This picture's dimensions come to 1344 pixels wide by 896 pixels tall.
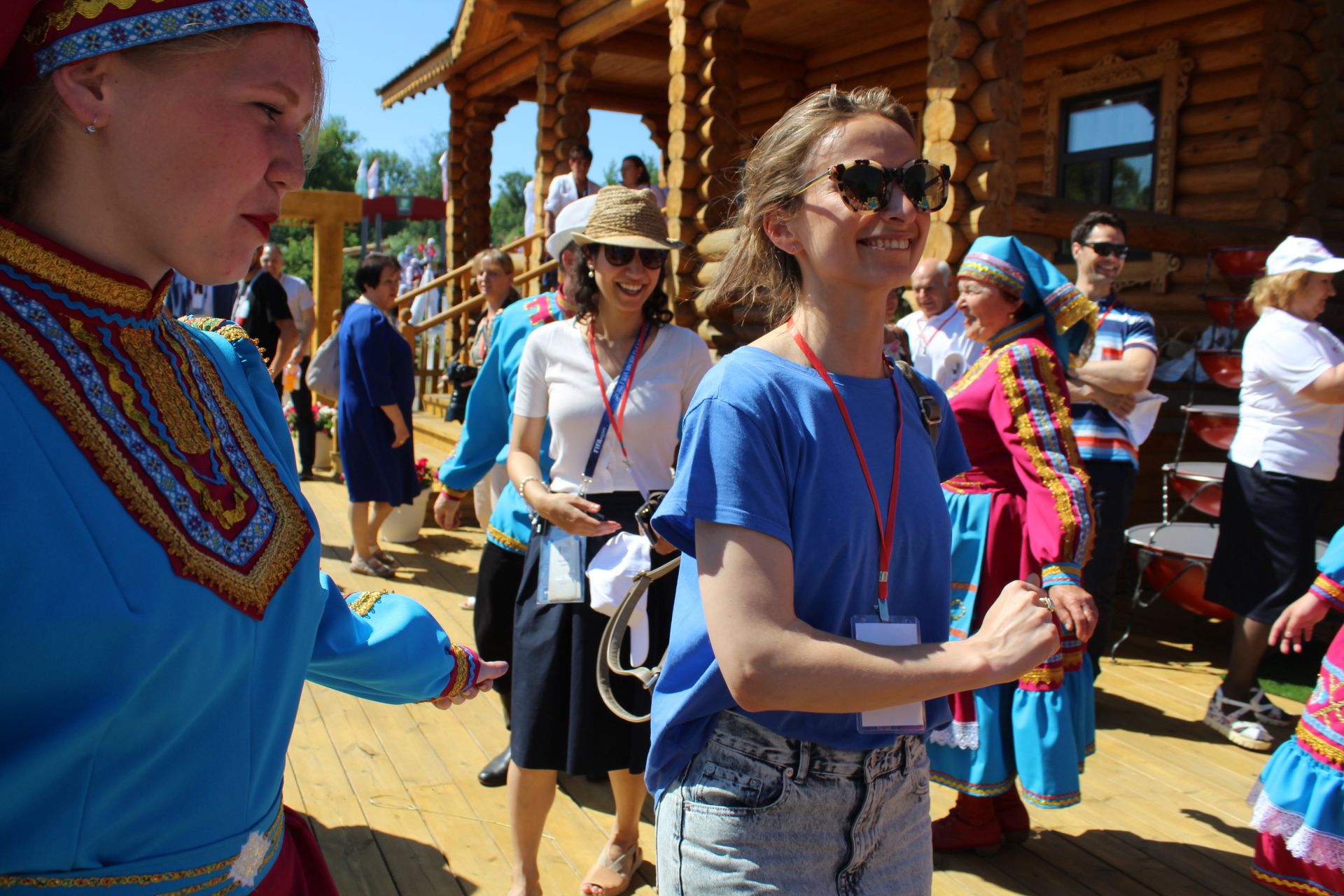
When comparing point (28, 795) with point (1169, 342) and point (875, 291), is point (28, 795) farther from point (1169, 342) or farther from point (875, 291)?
point (1169, 342)

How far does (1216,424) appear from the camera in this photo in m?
5.42

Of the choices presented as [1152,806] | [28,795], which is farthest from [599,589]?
[1152,806]

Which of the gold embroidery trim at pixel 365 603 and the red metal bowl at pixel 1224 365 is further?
the red metal bowl at pixel 1224 365

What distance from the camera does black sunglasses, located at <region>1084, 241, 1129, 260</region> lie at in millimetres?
4574

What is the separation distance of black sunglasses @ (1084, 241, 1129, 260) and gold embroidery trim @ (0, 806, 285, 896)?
4.44 meters

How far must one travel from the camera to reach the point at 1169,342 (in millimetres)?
7117

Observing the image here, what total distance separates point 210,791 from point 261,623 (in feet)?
0.60

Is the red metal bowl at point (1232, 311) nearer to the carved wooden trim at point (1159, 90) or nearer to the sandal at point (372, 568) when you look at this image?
the carved wooden trim at point (1159, 90)

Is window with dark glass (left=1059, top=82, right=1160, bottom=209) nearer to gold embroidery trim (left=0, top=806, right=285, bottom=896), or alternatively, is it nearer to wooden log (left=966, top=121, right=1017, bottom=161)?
wooden log (left=966, top=121, right=1017, bottom=161)

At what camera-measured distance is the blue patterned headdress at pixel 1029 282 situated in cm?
312

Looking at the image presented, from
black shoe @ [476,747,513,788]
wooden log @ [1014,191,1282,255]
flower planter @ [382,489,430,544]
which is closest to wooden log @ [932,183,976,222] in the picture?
wooden log @ [1014,191,1282,255]

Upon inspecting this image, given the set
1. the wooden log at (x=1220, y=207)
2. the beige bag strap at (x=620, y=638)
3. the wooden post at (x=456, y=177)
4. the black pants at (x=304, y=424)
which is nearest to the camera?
the beige bag strap at (x=620, y=638)

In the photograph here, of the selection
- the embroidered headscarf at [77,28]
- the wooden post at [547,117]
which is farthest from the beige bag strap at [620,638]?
the wooden post at [547,117]

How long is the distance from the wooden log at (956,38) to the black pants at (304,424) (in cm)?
654
